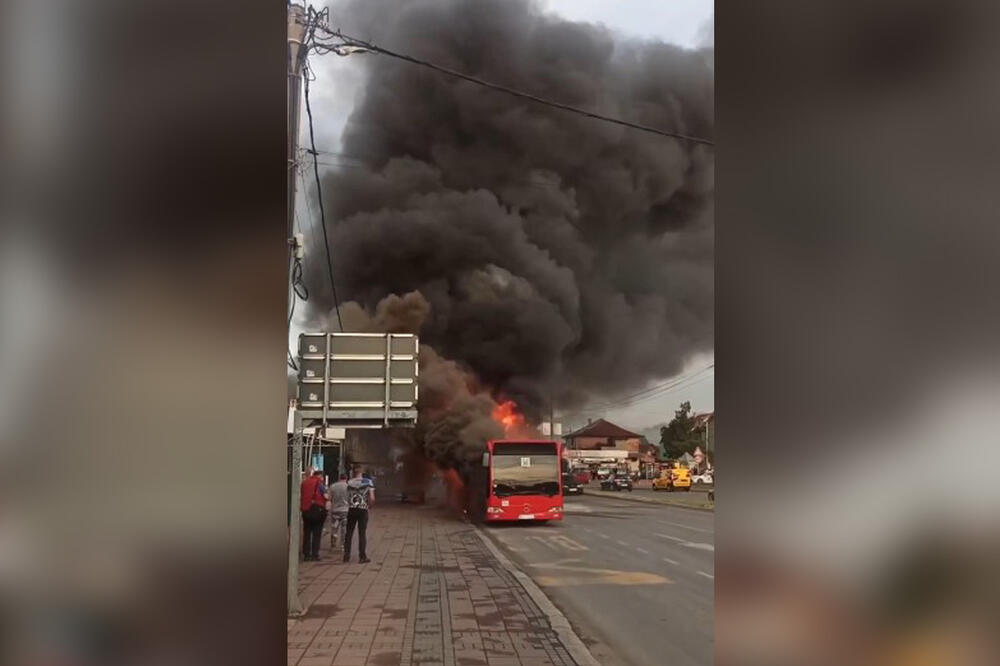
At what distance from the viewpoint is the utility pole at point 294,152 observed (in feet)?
8.59

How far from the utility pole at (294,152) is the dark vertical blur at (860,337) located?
1254mm

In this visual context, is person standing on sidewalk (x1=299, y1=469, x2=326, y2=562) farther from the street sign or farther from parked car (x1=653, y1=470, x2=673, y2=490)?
parked car (x1=653, y1=470, x2=673, y2=490)

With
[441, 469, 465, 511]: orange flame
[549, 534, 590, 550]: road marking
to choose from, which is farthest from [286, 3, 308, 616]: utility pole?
[441, 469, 465, 511]: orange flame

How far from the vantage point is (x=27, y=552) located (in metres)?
1.16

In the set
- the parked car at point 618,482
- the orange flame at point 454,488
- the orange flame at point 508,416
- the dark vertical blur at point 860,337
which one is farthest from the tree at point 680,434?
the orange flame at point 454,488

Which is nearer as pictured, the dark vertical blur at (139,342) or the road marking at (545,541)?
the dark vertical blur at (139,342)

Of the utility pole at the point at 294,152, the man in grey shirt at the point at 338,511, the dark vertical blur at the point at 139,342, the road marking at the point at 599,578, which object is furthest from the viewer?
the man in grey shirt at the point at 338,511

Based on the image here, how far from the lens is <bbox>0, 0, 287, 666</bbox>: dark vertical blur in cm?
119

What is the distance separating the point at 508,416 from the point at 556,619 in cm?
545

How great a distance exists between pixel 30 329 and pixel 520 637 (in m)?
2.97

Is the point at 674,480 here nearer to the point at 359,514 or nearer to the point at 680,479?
the point at 680,479

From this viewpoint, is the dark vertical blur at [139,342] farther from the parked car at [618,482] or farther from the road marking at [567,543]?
the road marking at [567,543]

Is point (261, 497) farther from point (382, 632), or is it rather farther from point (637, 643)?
point (637, 643)

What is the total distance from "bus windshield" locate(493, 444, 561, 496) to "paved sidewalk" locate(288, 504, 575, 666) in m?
2.21
